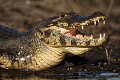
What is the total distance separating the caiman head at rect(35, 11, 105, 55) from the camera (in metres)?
7.71

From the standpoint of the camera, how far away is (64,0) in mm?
A: 14516

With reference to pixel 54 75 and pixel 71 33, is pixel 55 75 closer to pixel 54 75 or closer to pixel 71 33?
pixel 54 75

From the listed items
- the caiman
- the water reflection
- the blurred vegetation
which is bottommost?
the water reflection

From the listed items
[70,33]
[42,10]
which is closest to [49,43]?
[70,33]

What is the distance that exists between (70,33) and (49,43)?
38 cm

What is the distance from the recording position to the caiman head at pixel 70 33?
7707mm

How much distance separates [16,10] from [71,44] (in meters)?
6.28

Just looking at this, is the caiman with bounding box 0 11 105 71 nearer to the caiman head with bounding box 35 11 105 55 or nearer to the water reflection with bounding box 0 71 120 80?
the caiman head with bounding box 35 11 105 55

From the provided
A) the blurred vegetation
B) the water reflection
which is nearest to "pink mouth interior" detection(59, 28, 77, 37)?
the water reflection

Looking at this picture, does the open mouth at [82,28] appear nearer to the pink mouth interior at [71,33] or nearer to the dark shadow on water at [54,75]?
the pink mouth interior at [71,33]

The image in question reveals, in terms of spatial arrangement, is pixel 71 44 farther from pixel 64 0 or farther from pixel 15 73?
pixel 64 0

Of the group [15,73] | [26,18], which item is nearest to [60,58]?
[15,73]

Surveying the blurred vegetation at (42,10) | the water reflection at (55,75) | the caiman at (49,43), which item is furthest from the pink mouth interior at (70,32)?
the blurred vegetation at (42,10)

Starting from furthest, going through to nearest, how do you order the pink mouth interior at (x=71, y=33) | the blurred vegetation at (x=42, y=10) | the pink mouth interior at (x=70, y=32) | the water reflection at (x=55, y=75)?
the blurred vegetation at (x=42, y=10), the pink mouth interior at (x=70, y=32), the pink mouth interior at (x=71, y=33), the water reflection at (x=55, y=75)
